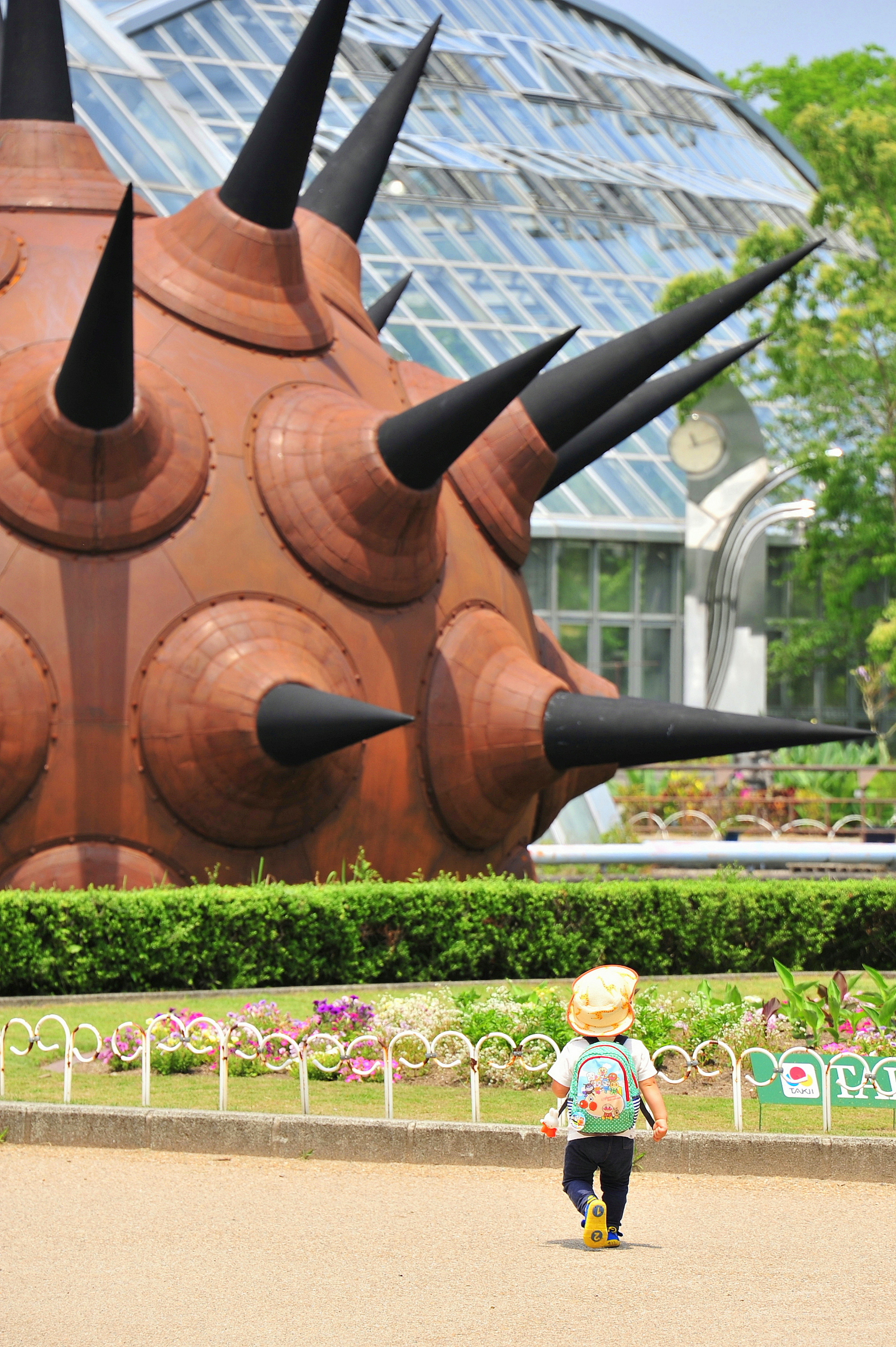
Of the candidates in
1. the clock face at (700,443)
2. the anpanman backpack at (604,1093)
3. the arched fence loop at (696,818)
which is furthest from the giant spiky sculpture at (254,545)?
the clock face at (700,443)

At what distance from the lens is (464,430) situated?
11750mm

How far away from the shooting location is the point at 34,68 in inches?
533

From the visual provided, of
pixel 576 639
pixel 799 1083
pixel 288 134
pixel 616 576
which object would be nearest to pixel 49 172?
pixel 288 134

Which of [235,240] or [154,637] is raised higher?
A: [235,240]

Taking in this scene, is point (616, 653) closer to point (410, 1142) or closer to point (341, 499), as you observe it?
point (341, 499)

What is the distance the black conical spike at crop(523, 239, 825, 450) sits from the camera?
12.4 metres

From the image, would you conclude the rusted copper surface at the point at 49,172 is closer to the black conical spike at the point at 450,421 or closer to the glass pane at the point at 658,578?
the black conical spike at the point at 450,421

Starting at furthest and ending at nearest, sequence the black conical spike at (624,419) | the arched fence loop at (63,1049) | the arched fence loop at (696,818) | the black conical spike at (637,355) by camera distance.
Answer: the arched fence loop at (696,818) < the black conical spike at (624,419) < the black conical spike at (637,355) < the arched fence loop at (63,1049)

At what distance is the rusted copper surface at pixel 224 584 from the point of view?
Answer: 1178cm

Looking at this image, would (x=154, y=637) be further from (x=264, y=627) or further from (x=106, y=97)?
(x=106, y=97)

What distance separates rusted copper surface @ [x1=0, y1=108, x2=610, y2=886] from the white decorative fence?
2080 millimetres

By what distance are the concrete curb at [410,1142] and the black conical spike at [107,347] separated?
16.4 ft

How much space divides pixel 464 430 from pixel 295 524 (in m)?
1.55

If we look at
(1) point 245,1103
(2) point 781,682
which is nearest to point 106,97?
(2) point 781,682
